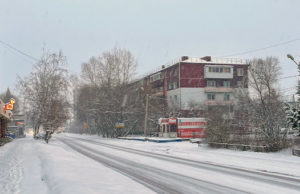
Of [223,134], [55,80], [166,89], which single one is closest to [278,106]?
[223,134]

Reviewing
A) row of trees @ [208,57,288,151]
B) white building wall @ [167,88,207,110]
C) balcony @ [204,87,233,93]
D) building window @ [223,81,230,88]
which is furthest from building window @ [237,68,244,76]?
row of trees @ [208,57,288,151]

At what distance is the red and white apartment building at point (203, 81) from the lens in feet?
208

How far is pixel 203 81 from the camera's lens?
213 ft

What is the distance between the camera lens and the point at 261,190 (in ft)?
30.4

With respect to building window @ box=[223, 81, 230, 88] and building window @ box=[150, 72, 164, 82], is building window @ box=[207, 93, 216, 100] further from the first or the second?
building window @ box=[150, 72, 164, 82]

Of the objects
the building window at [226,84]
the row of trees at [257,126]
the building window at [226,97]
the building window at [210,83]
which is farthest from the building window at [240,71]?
the row of trees at [257,126]

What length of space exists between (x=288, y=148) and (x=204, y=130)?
8732 millimetres

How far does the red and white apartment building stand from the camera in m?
63.3

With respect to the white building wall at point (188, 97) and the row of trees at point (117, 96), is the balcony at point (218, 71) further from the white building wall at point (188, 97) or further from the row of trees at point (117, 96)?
the row of trees at point (117, 96)

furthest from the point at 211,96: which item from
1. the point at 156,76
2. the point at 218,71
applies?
the point at 156,76

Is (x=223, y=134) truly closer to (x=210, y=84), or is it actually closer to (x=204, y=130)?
(x=204, y=130)

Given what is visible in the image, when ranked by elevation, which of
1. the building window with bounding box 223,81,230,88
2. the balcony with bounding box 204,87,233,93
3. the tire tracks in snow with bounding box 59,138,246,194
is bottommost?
the tire tracks in snow with bounding box 59,138,246,194

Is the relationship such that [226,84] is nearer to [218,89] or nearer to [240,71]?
[218,89]

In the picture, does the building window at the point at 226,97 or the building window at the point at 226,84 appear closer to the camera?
the building window at the point at 226,97
